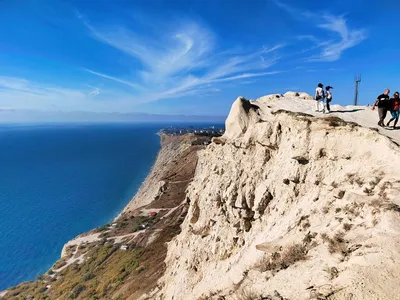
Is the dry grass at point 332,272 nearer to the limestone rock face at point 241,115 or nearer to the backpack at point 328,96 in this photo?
the backpack at point 328,96

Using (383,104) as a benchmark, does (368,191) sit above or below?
below

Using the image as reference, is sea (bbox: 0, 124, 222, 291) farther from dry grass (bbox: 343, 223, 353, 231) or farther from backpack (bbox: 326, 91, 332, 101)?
dry grass (bbox: 343, 223, 353, 231)

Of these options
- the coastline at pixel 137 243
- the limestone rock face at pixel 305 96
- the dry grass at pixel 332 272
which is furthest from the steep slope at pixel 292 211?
the coastline at pixel 137 243

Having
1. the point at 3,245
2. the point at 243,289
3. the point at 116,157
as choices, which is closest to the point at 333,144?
the point at 243,289

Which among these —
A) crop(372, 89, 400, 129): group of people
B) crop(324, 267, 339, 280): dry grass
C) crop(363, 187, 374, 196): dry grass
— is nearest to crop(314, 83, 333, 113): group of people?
crop(372, 89, 400, 129): group of people

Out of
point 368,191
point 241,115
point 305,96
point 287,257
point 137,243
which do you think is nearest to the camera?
point 287,257

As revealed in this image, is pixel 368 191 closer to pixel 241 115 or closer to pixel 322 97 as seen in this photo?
pixel 322 97

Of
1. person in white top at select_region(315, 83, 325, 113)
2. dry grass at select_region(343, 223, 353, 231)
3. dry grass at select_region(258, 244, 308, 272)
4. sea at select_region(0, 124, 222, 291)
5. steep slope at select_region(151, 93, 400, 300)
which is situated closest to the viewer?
steep slope at select_region(151, 93, 400, 300)

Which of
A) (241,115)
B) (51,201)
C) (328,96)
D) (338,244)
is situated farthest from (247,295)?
(51,201)
